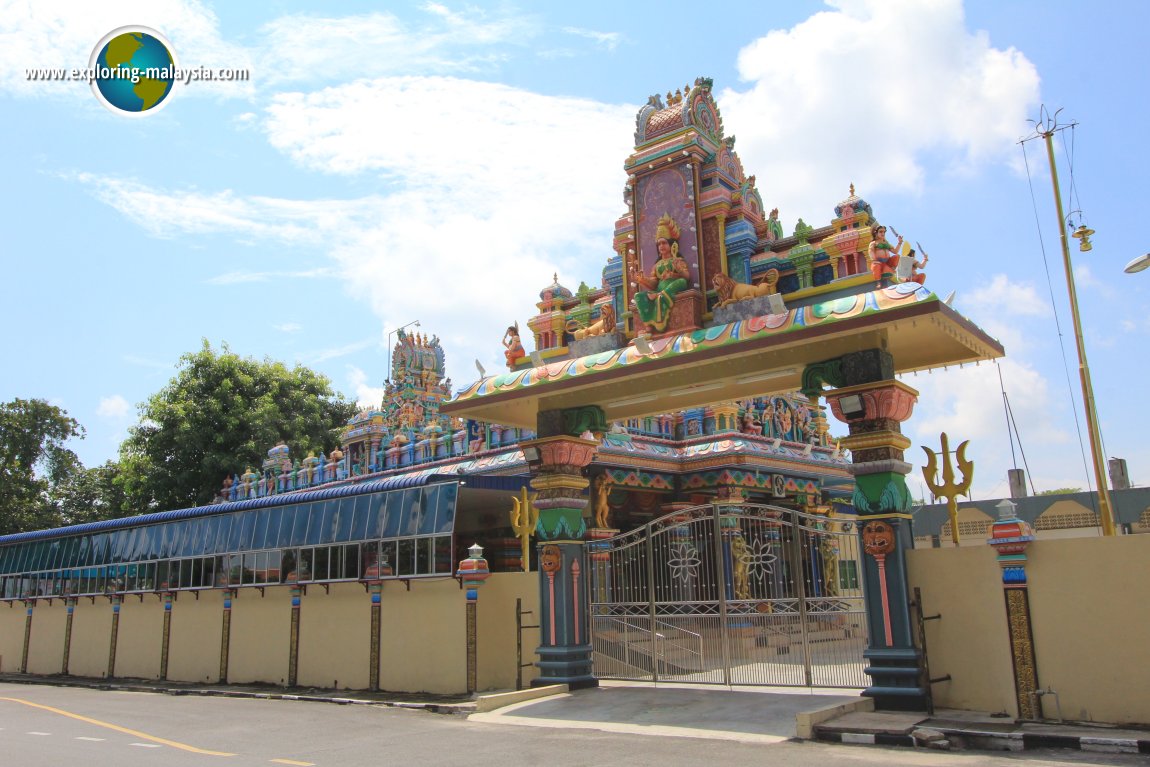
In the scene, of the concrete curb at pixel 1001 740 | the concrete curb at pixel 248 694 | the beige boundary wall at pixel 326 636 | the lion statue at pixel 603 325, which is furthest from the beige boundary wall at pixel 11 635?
the concrete curb at pixel 1001 740

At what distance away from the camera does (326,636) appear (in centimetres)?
1716

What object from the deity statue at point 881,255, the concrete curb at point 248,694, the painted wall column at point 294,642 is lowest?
the concrete curb at point 248,694

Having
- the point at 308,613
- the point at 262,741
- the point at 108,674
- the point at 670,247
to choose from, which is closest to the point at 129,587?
the point at 108,674

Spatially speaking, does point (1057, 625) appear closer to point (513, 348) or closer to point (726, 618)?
point (726, 618)

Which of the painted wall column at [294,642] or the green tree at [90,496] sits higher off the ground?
the green tree at [90,496]

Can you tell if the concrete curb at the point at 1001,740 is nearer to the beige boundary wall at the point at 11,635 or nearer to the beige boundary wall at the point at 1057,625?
the beige boundary wall at the point at 1057,625

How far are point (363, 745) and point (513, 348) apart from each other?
655 cm

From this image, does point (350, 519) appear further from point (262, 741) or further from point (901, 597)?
point (901, 597)

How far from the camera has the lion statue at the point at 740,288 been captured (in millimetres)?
11878

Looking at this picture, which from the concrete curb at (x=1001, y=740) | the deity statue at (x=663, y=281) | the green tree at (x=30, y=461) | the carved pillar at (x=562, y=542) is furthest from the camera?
the green tree at (x=30, y=461)

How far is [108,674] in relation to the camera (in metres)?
22.8

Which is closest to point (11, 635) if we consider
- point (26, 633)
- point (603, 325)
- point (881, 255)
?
point (26, 633)

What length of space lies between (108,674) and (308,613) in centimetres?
867

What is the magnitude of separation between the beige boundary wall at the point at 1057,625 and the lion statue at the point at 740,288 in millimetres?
3689
